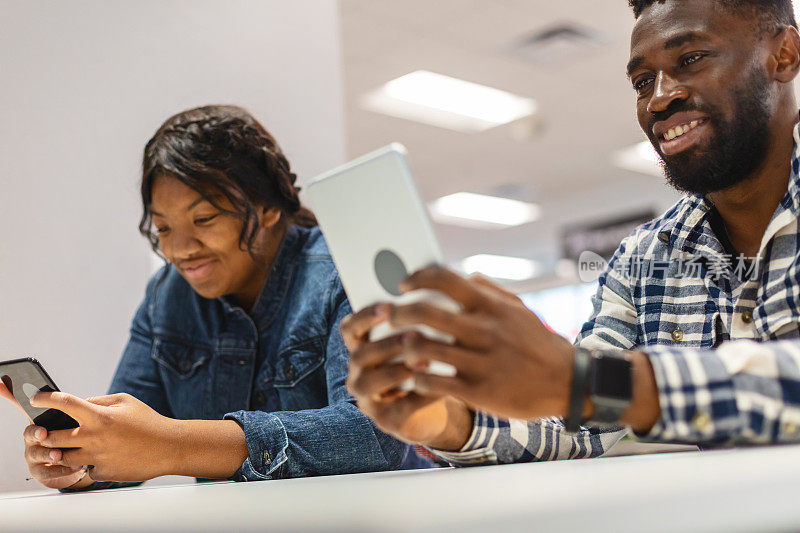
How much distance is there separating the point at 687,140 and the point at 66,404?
42.7 inches

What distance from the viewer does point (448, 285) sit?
2.36 feet

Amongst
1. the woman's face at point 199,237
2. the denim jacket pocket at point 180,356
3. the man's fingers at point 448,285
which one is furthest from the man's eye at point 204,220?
the man's fingers at point 448,285

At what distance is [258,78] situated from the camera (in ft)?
7.42

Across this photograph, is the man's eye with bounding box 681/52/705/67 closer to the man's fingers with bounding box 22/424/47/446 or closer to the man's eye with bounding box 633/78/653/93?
the man's eye with bounding box 633/78/653/93

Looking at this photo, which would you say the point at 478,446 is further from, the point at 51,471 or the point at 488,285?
the point at 51,471

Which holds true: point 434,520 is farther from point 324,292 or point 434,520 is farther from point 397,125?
point 397,125

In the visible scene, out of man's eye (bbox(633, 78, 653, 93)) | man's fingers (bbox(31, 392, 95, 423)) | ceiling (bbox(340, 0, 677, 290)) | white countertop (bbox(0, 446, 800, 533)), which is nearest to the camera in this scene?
white countertop (bbox(0, 446, 800, 533))

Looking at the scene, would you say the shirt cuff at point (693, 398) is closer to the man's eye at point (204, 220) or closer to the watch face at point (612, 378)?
the watch face at point (612, 378)

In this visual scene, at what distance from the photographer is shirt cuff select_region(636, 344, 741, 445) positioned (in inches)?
31.5

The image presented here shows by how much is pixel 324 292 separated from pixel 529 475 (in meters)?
0.92

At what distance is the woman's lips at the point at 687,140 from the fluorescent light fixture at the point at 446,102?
160 inches

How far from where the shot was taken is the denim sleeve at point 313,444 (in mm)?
1277

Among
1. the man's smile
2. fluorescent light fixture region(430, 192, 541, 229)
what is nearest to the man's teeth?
the man's smile

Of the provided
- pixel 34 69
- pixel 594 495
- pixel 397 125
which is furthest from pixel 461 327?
pixel 397 125
